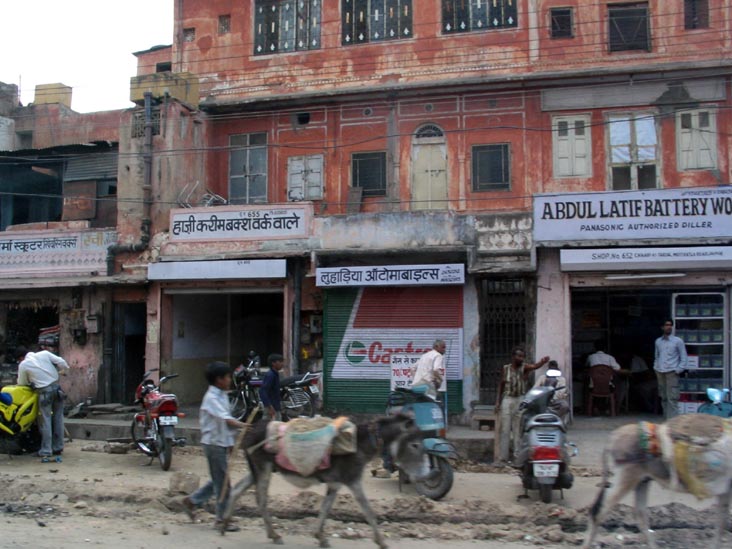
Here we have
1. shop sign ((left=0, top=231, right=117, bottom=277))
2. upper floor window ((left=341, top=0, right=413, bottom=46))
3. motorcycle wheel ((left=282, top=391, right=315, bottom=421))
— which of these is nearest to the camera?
motorcycle wheel ((left=282, top=391, right=315, bottom=421))

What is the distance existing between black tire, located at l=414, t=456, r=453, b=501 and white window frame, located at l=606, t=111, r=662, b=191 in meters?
10.5

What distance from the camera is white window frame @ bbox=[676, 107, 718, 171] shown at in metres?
16.1

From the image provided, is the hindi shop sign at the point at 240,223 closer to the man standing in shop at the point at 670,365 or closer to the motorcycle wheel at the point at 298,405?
the motorcycle wheel at the point at 298,405

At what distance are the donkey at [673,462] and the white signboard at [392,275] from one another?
7.44 m

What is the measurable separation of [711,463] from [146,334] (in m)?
13.0

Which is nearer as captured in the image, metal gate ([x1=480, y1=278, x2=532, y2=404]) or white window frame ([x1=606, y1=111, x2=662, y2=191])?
metal gate ([x1=480, y1=278, x2=532, y2=404])

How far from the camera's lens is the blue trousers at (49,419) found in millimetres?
10531

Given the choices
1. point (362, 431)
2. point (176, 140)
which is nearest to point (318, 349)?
point (176, 140)

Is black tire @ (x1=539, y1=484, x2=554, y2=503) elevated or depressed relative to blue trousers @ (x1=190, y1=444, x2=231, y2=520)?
depressed

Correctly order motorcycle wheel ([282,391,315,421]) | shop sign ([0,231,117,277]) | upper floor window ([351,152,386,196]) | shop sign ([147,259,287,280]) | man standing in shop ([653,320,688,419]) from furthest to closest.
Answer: upper floor window ([351,152,386,196]), shop sign ([0,231,117,277]), shop sign ([147,259,287,280]), motorcycle wheel ([282,391,315,421]), man standing in shop ([653,320,688,419])

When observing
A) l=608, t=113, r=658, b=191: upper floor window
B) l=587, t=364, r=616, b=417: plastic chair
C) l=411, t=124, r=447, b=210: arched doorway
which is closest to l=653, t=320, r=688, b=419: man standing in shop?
l=587, t=364, r=616, b=417: plastic chair

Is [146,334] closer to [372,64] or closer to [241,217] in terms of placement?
[241,217]

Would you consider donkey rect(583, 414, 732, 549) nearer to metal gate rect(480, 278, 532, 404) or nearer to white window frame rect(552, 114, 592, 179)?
metal gate rect(480, 278, 532, 404)

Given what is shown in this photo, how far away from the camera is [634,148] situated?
1648 cm
